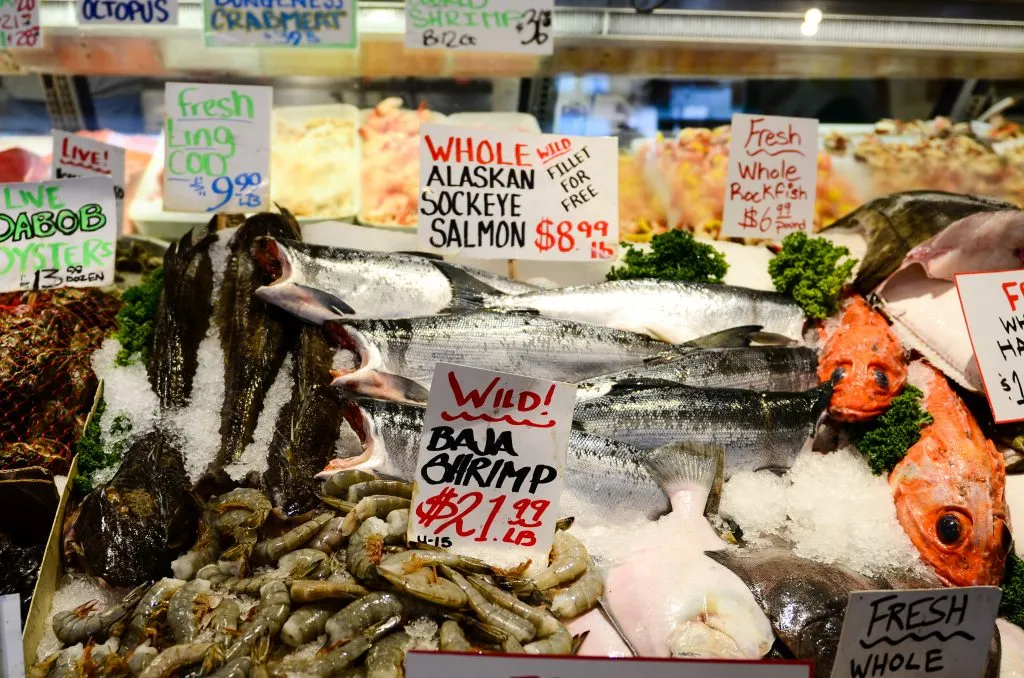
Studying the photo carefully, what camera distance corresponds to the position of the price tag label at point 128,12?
3.75 m

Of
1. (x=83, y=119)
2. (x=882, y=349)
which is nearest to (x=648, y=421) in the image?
(x=882, y=349)

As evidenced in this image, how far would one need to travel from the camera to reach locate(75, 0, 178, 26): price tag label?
3.75 meters

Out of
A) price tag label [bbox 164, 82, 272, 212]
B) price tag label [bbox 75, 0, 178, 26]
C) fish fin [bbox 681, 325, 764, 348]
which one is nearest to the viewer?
fish fin [bbox 681, 325, 764, 348]

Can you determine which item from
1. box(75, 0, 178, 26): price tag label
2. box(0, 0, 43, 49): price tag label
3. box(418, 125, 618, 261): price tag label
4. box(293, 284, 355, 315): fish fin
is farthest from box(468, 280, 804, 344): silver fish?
box(0, 0, 43, 49): price tag label

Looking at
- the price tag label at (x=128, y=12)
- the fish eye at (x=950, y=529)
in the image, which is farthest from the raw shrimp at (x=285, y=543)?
the price tag label at (x=128, y=12)

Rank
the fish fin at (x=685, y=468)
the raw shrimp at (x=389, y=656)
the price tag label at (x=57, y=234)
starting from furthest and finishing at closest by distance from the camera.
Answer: the price tag label at (x=57, y=234)
the fish fin at (x=685, y=468)
the raw shrimp at (x=389, y=656)

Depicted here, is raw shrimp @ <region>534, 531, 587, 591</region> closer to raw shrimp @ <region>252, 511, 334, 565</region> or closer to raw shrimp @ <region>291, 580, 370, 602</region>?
raw shrimp @ <region>291, 580, 370, 602</region>

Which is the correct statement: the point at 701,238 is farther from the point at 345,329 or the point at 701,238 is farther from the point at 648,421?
the point at 345,329

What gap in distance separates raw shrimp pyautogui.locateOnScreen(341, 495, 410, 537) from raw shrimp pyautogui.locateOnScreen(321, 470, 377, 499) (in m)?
0.08

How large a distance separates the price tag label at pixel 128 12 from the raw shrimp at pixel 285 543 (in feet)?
9.40

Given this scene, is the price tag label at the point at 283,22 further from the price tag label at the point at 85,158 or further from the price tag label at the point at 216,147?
the price tag label at the point at 85,158

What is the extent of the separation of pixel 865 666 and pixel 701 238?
2.37 metres

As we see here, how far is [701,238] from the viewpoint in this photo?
3861 mm

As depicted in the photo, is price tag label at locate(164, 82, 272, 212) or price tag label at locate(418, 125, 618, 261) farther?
price tag label at locate(164, 82, 272, 212)
